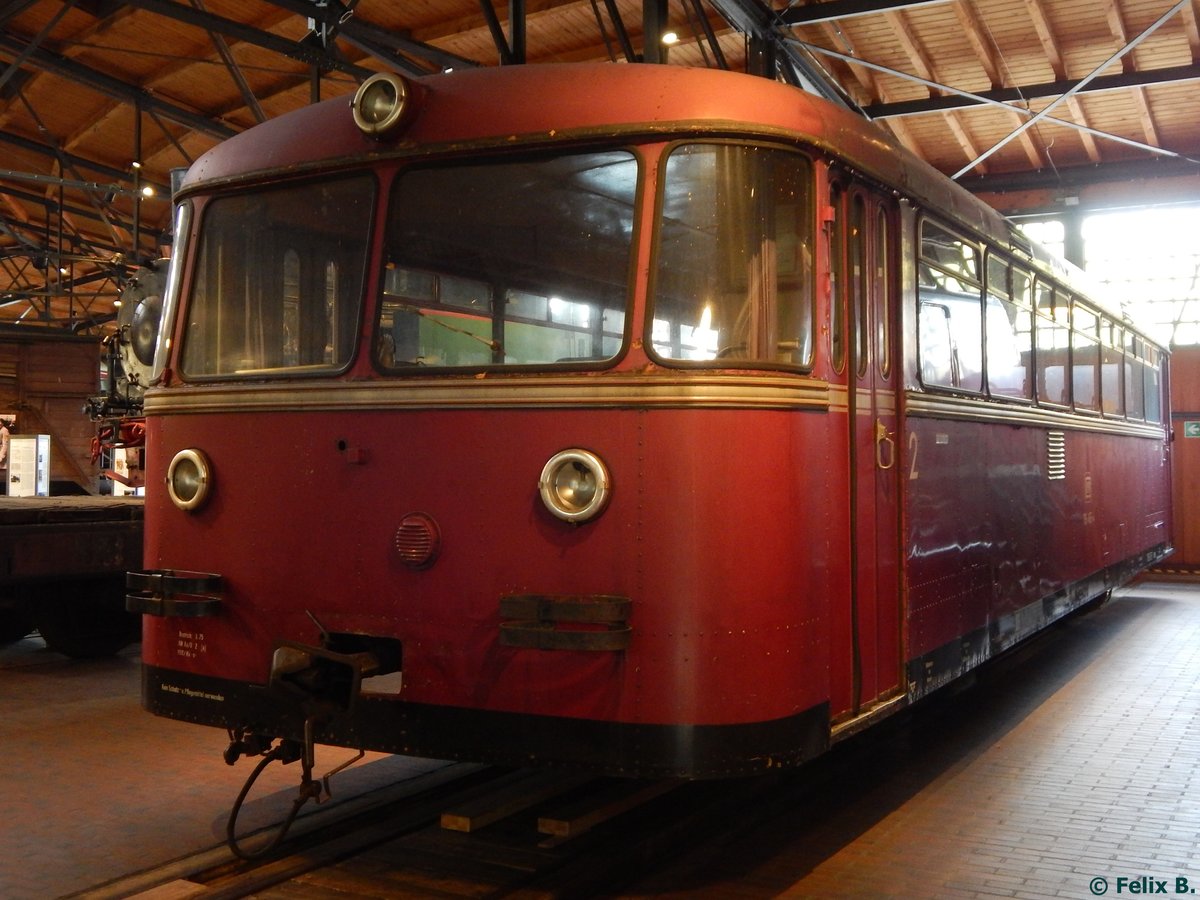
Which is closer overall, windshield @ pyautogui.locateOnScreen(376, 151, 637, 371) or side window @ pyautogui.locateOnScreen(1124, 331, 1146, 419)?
windshield @ pyautogui.locateOnScreen(376, 151, 637, 371)

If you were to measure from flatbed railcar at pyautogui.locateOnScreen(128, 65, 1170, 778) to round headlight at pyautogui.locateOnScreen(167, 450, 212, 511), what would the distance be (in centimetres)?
1

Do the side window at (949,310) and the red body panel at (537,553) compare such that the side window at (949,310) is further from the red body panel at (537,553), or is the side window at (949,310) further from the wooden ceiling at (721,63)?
the wooden ceiling at (721,63)

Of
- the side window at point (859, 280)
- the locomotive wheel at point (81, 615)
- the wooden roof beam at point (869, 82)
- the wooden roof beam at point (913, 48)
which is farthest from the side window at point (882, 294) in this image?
the wooden roof beam at point (913, 48)

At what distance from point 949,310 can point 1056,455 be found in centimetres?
263

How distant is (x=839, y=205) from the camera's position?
4.87 meters

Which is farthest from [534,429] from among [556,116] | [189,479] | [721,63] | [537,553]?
[721,63]

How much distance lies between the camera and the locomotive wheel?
10.1 meters

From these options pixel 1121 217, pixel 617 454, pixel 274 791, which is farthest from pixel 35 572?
pixel 1121 217

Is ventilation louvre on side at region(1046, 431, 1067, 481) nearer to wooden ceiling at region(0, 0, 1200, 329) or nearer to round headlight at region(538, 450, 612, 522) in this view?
wooden ceiling at region(0, 0, 1200, 329)

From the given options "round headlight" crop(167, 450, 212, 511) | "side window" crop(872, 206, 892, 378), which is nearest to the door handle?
"side window" crop(872, 206, 892, 378)

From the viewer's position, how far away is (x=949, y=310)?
623 centimetres

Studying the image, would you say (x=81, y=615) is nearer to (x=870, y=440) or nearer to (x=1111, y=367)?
(x=870, y=440)

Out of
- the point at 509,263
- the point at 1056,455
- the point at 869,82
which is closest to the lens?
the point at 509,263

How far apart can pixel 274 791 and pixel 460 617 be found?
2.24 m
